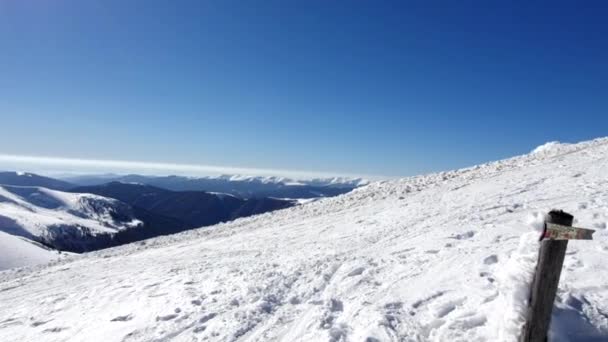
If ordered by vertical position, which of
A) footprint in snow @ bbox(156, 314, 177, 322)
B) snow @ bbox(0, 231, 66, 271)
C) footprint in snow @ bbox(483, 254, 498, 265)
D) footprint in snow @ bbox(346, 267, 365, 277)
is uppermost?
footprint in snow @ bbox(483, 254, 498, 265)

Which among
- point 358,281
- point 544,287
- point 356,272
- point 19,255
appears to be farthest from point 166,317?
point 19,255

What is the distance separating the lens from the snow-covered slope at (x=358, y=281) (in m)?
6.71

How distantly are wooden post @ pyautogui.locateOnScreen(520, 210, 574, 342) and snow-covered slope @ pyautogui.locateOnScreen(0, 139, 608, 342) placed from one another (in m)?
0.39

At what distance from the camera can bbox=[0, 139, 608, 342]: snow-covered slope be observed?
22.0 feet

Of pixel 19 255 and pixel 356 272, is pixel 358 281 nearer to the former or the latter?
pixel 356 272

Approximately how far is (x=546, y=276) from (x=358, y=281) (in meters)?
5.19

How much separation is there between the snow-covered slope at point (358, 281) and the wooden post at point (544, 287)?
39 cm

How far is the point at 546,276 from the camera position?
493 centimetres

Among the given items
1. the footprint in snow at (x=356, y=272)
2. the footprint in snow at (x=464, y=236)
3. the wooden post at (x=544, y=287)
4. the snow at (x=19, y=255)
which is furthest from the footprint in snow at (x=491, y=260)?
the snow at (x=19, y=255)

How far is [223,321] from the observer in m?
8.54

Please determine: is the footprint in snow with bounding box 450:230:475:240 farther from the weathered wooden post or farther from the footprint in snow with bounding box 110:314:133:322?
the footprint in snow with bounding box 110:314:133:322

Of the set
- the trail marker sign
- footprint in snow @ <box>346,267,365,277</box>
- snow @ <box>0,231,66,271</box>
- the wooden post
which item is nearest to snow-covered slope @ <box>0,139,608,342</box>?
footprint in snow @ <box>346,267,365,277</box>

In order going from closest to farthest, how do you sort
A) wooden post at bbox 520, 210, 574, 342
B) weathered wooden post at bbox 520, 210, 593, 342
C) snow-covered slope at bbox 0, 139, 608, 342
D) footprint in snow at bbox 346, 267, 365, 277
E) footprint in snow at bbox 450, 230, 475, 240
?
1. weathered wooden post at bbox 520, 210, 593, 342
2. wooden post at bbox 520, 210, 574, 342
3. snow-covered slope at bbox 0, 139, 608, 342
4. footprint in snow at bbox 346, 267, 365, 277
5. footprint in snow at bbox 450, 230, 475, 240

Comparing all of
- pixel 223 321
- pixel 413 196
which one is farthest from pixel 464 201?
pixel 223 321
